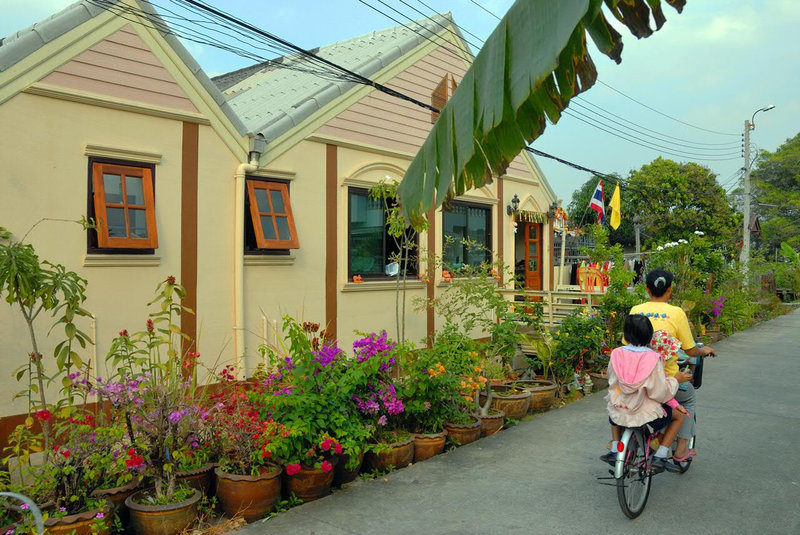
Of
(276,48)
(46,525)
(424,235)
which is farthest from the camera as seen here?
(424,235)

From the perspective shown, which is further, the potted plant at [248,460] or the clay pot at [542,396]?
the clay pot at [542,396]

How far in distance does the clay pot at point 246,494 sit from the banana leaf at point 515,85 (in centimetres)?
253

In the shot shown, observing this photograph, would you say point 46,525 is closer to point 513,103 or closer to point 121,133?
point 513,103

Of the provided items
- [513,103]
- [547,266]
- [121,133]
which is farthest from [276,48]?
[547,266]

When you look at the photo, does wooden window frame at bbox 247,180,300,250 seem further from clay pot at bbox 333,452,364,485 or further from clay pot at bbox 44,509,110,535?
clay pot at bbox 44,509,110,535

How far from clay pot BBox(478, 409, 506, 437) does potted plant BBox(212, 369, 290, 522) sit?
9.05 ft

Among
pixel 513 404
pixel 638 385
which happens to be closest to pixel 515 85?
pixel 638 385

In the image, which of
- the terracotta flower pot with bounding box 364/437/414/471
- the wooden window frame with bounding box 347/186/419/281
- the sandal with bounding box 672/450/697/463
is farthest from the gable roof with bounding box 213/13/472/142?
the sandal with bounding box 672/450/697/463

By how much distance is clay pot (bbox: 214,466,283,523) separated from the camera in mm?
4715

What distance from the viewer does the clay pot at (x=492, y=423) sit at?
7.05 meters

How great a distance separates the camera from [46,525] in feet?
12.9

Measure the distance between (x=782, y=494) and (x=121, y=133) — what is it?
7549mm

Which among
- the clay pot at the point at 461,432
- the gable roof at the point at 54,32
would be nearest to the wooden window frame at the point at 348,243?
the gable roof at the point at 54,32

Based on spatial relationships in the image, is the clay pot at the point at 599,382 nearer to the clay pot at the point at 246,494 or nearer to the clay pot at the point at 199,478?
the clay pot at the point at 246,494
